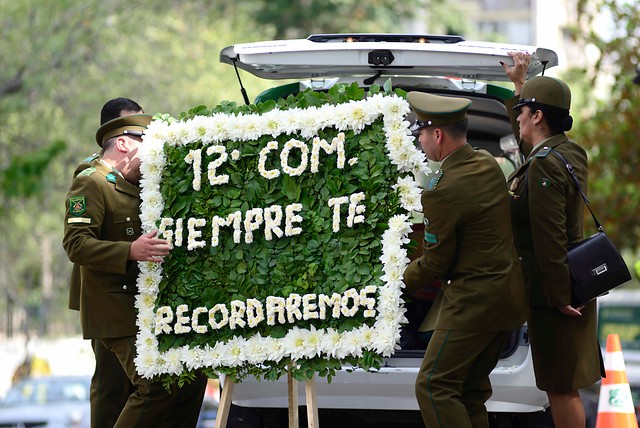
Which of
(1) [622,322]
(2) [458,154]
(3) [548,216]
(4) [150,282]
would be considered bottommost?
(1) [622,322]

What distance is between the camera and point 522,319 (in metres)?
5.58

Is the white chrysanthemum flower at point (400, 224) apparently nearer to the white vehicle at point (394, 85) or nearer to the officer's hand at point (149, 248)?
the white vehicle at point (394, 85)

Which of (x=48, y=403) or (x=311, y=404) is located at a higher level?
(x=311, y=404)

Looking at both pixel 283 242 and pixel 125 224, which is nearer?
pixel 283 242

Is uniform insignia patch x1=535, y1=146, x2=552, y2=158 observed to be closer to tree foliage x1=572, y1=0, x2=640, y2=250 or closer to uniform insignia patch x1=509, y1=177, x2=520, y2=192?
uniform insignia patch x1=509, y1=177, x2=520, y2=192

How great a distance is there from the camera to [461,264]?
552 centimetres

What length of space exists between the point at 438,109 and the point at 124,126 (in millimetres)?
1809

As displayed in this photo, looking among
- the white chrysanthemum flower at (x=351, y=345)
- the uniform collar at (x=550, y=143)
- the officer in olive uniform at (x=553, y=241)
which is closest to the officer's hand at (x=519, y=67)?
the officer in olive uniform at (x=553, y=241)

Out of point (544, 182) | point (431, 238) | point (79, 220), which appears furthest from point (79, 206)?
point (544, 182)

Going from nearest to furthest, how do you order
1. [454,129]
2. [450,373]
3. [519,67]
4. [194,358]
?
[450,373], [454,129], [194,358], [519,67]

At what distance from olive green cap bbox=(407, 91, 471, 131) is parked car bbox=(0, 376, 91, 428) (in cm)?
901

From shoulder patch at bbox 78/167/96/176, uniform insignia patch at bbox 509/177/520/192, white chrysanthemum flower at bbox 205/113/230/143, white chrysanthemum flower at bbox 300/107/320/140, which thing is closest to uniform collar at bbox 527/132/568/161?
uniform insignia patch at bbox 509/177/520/192

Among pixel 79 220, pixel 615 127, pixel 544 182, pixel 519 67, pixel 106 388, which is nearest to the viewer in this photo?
pixel 544 182

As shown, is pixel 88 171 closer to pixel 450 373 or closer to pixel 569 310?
pixel 450 373
